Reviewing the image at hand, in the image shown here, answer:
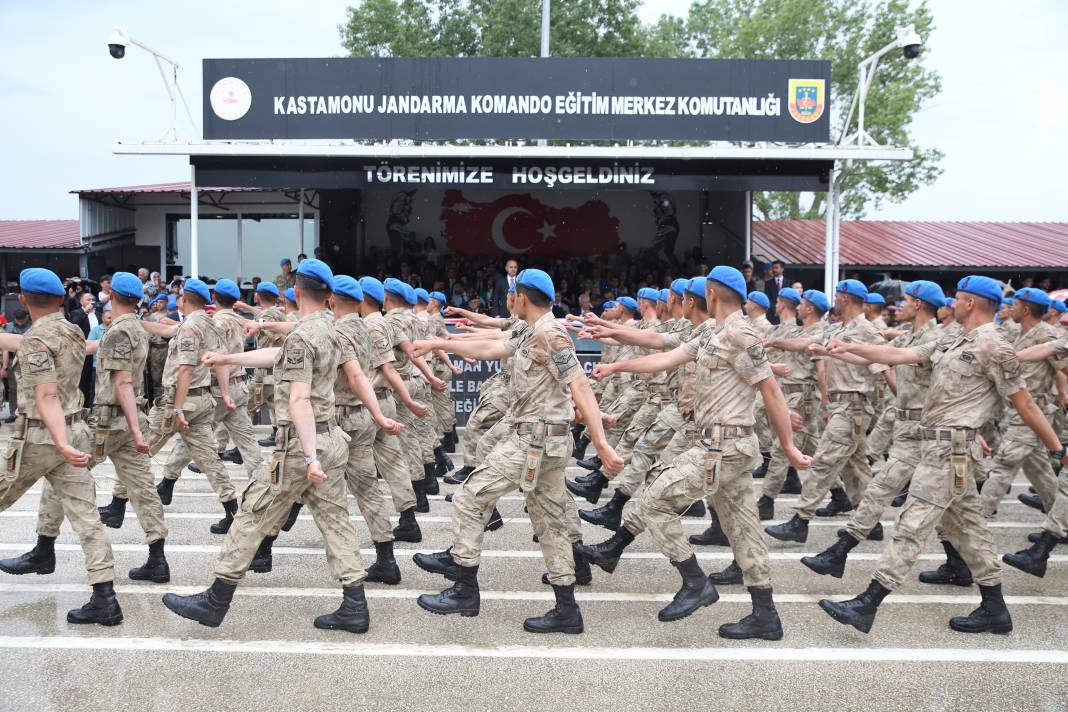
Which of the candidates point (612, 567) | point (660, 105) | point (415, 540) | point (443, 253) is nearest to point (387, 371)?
point (415, 540)

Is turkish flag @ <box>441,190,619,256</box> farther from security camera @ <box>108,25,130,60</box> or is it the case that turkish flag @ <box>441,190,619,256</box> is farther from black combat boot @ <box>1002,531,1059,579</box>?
black combat boot @ <box>1002,531,1059,579</box>

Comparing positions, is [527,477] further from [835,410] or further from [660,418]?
[835,410]

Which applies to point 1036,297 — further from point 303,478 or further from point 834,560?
point 303,478

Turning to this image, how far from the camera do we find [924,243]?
2539 centimetres

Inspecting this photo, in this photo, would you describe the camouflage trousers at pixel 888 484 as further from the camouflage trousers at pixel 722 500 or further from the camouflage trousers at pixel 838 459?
the camouflage trousers at pixel 722 500

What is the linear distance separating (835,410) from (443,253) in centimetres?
1504

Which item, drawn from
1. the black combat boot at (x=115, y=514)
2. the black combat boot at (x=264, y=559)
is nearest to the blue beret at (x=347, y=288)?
the black combat boot at (x=264, y=559)

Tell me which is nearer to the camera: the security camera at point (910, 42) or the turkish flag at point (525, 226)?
the security camera at point (910, 42)

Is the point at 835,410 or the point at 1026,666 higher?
the point at 835,410

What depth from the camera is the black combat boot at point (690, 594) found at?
5301 millimetres

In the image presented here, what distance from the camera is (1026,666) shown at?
188 inches

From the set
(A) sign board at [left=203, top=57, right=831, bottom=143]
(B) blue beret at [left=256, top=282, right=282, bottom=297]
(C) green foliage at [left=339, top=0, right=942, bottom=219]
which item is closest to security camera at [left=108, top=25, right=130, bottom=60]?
(A) sign board at [left=203, top=57, right=831, bottom=143]

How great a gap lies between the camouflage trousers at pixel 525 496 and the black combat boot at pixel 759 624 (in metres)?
0.96

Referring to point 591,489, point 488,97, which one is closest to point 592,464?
point 591,489
